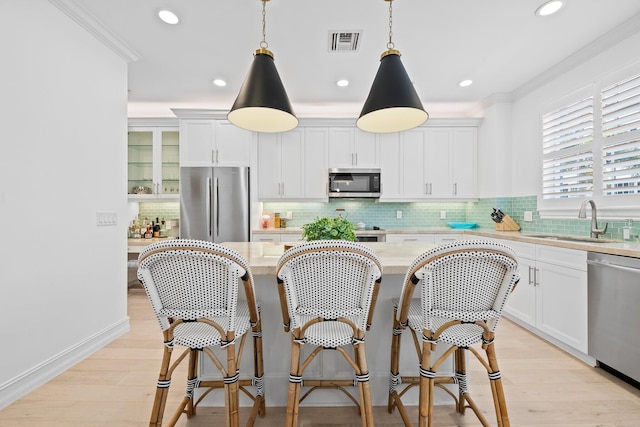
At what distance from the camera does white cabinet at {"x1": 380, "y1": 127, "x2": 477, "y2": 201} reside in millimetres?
4590

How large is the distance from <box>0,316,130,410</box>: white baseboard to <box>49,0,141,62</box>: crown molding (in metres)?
2.52

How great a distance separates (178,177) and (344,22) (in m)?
3.27

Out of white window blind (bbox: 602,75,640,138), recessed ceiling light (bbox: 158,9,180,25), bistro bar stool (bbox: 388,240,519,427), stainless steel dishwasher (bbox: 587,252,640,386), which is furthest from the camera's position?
white window blind (bbox: 602,75,640,138)

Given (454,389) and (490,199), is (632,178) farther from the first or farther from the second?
(454,389)

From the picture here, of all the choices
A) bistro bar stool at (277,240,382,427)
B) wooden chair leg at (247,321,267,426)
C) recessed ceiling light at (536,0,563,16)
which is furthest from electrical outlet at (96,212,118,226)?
recessed ceiling light at (536,0,563,16)

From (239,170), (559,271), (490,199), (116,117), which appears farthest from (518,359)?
(116,117)

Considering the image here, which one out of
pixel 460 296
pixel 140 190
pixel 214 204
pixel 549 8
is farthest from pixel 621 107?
pixel 140 190

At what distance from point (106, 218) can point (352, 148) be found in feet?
10.4

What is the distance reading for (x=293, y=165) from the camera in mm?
4543

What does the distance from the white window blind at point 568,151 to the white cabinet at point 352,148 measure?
2048 millimetres

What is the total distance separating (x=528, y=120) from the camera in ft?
12.5

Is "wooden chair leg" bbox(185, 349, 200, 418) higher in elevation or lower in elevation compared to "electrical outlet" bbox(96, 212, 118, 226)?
lower

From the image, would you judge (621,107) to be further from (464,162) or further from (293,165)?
(293,165)

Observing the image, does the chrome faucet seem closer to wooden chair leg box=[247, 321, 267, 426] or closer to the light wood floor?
the light wood floor
